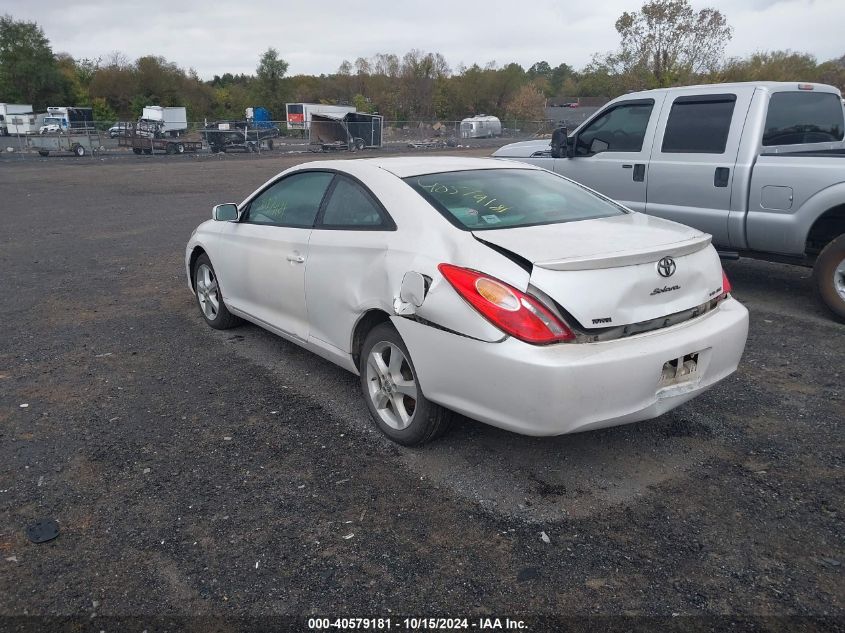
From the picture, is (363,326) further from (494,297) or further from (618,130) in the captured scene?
(618,130)

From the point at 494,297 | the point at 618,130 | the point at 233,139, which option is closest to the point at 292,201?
the point at 494,297

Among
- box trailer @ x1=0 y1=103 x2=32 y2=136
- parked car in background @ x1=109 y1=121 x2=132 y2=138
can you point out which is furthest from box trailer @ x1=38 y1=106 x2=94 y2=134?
box trailer @ x1=0 y1=103 x2=32 y2=136

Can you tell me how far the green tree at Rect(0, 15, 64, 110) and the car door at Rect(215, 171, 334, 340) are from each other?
81.9 meters

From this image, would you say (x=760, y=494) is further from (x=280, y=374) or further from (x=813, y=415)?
(x=280, y=374)

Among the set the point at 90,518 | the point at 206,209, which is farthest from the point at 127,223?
the point at 90,518

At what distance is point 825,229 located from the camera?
6113 millimetres

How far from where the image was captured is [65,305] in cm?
688

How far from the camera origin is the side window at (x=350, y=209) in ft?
13.3

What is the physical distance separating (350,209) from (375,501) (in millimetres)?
1866

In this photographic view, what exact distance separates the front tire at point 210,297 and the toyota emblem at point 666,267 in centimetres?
368

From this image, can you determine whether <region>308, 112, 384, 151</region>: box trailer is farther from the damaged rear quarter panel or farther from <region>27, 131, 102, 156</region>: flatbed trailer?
the damaged rear quarter panel

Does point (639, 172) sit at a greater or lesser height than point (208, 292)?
greater

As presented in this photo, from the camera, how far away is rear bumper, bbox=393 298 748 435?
119 inches

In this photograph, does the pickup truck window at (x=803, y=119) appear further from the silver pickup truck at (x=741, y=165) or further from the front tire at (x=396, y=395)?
the front tire at (x=396, y=395)
